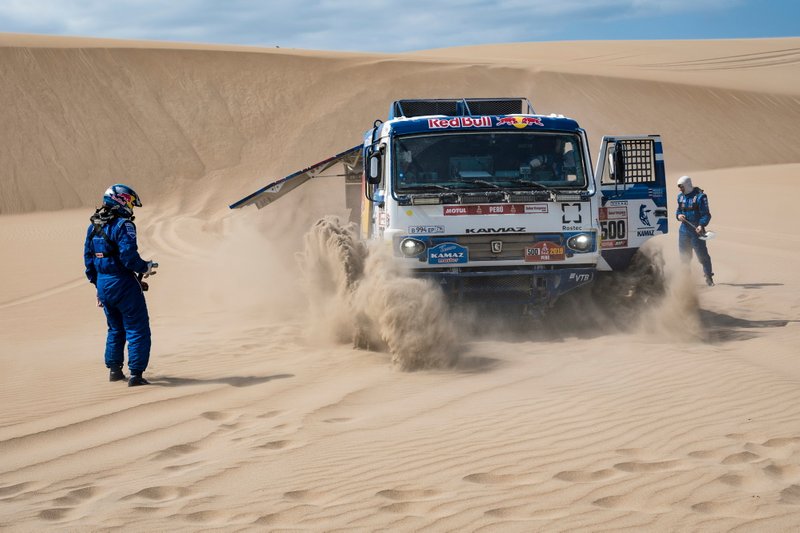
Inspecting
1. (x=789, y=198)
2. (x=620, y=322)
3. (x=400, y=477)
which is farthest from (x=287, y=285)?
(x=789, y=198)

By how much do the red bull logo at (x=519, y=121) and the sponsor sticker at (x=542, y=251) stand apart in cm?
130

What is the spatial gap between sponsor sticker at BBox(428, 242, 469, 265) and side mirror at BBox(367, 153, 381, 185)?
1.01 m

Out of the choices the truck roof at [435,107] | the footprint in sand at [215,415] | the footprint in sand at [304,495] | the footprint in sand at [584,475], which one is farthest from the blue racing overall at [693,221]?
the footprint in sand at [304,495]

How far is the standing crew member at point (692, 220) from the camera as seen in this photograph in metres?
12.4

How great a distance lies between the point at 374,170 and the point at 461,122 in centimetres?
104

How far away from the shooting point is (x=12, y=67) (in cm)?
3862

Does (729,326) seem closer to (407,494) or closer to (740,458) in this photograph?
(740,458)

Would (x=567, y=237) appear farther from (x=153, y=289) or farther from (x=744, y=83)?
(x=744, y=83)

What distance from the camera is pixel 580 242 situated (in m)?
8.97

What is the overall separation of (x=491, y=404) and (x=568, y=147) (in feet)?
12.1

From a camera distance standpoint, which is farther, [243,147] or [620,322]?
[243,147]

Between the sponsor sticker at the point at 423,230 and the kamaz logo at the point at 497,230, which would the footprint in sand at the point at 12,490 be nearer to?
the sponsor sticker at the point at 423,230

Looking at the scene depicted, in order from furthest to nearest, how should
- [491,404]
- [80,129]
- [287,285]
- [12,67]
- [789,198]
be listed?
[12,67], [80,129], [789,198], [287,285], [491,404]

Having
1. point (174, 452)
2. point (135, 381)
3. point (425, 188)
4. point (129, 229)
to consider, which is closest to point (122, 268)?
point (129, 229)
